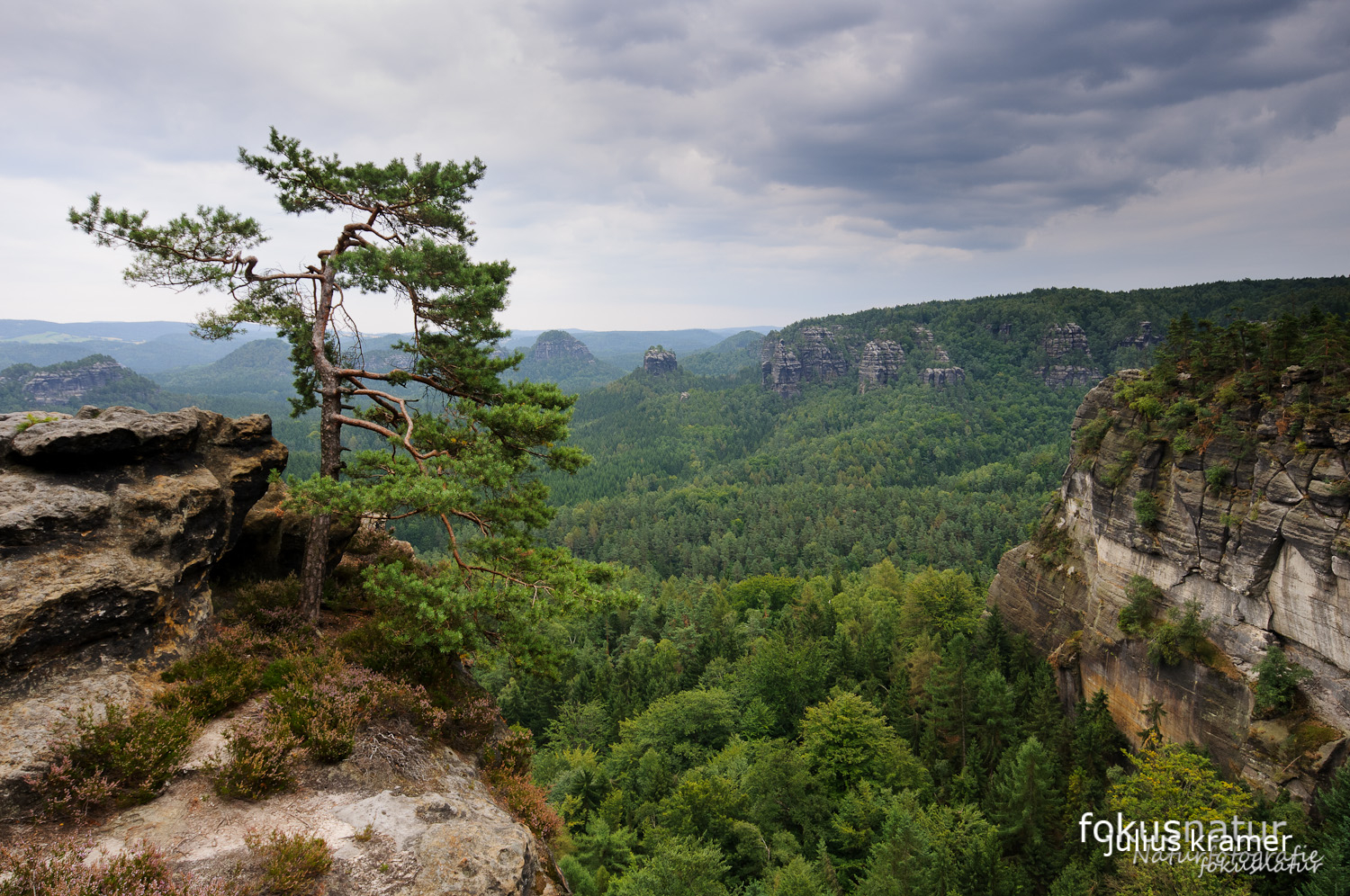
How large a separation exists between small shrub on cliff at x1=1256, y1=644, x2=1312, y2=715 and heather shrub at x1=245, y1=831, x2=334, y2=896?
36081mm

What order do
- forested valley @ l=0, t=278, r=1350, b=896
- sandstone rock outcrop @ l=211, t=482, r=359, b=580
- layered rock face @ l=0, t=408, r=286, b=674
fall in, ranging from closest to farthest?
1. layered rock face @ l=0, t=408, r=286, b=674
2. sandstone rock outcrop @ l=211, t=482, r=359, b=580
3. forested valley @ l=0, t=278, r=1350, b=896

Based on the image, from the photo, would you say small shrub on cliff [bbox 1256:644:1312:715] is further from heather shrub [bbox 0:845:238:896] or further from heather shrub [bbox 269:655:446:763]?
heather shrub [bbox 0:845:238:896]

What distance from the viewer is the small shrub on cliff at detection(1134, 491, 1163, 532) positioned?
32.7 metres

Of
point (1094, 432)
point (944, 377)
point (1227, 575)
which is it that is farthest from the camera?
point (944, 377)

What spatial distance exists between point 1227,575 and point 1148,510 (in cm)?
488

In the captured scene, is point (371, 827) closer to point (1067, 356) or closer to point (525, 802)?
point (525, 802)

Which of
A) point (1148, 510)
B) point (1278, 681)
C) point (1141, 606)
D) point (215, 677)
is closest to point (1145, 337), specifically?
point (1148, 510)

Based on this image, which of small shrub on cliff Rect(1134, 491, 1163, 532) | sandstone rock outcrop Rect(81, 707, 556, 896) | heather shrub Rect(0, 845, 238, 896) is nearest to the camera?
heather shrub Rect(0, 845, 238, 896)

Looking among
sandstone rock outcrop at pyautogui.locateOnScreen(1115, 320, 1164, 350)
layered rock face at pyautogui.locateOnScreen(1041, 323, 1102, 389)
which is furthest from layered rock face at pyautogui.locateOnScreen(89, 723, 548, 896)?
sandstone rock outcrop at pyautogui.locateOnScreen(1115, 320, 1164, 350)

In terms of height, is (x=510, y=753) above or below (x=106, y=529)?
below

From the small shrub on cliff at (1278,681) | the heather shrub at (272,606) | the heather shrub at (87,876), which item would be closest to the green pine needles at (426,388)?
the heather shrub at (272,606)

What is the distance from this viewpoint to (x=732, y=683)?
40.3 m

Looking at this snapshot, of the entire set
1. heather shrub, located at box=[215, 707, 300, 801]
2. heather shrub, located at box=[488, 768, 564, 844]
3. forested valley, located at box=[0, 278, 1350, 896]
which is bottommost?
forested valley, located at box=[0, 278, 1350, 896]

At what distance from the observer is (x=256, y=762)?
7941mm
